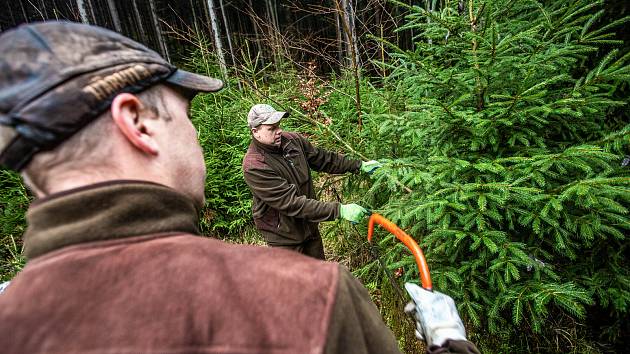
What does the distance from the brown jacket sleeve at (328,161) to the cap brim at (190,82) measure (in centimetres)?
225

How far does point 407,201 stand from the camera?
8.50 feet

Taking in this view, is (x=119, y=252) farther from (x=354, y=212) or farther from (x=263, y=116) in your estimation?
(x=263, y=116)

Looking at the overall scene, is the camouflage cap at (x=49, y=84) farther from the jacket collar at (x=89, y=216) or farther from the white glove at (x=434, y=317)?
the white glove at (x=434, y=317)

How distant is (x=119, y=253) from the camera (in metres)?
0.68

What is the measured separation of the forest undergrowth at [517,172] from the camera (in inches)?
77.0

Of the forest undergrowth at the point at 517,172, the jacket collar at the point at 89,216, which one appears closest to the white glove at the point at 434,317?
the forest undergrowth at the point at 517,172

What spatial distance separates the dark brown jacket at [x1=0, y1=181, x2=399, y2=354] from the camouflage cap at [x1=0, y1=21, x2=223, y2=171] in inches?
6.2

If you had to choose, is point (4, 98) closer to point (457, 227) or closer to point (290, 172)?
point (457, 227)

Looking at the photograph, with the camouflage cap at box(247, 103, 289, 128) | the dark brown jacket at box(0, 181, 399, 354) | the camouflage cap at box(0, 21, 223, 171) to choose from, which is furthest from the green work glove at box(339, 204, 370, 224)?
the camouflage cap at box(0, 21, 223, 171)

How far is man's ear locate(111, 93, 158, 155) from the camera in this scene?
0.81 m

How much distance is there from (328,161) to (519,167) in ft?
5.99

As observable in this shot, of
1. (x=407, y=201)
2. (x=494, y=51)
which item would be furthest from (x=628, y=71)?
(x=407, y=201)

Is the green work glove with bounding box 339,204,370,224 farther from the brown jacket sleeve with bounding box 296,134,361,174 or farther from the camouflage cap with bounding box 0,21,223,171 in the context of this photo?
the camouflage cap with bounding box 0,21,223,171

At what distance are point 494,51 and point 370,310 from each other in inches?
77.5
